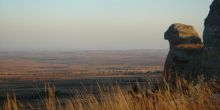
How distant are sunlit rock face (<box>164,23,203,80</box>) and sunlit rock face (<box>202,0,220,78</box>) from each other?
1053mm

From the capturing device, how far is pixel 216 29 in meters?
20.2

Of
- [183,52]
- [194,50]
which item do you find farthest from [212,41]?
[183,52]

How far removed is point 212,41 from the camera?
19891 millimetres

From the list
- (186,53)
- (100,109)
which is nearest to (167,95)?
(100,109)

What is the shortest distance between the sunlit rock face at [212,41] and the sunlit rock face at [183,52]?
1053mm

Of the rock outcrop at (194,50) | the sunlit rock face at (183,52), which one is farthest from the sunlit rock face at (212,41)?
the sunlit rock face at (183,52)

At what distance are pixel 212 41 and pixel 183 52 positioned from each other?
152 inches

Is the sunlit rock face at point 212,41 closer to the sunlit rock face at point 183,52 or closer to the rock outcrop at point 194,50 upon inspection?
the rock outcrop at point 194,50

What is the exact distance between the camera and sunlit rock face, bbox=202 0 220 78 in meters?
18.4

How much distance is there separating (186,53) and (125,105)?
15649 millimetres

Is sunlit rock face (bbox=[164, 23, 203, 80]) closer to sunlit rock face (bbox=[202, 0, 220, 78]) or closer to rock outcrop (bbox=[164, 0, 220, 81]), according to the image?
rock outcrop (bbox=[164, 0, 220, 81])

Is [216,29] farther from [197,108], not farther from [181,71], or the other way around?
[197,108]

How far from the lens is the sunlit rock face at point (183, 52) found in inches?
864

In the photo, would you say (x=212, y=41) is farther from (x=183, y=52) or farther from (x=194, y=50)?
(x=183, y=52)
